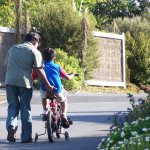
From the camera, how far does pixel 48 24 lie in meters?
25.0

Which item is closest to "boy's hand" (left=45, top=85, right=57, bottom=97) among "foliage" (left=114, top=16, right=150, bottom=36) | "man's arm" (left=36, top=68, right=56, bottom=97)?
"man's arm" (left=36, top=68, right=56, bottom=97)

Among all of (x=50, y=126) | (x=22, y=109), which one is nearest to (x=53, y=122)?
(x=50, y=126)

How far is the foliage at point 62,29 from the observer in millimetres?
25000

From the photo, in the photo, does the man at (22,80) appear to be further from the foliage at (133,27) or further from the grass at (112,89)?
the foliage at (133,27)

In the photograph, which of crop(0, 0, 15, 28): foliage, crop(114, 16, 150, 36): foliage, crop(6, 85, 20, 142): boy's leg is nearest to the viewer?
crop(6, 85, 20, 142): boy's leg

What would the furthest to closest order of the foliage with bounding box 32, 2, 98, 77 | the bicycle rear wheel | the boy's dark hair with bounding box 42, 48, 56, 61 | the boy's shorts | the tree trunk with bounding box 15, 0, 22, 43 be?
1. the foliage with bounding box 32, 2, 98, 77
2. the tree trunk with bounding box 15, 0, 22, 43
3. the boy's dark hair with bounding box 42, 48, 56, 61
4. the boy's shorts
5. the bicycle rear wheel

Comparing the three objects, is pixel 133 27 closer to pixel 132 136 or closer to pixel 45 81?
pixel 45 81

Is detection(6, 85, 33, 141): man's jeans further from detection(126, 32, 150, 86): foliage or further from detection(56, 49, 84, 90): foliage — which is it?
detection(126, 32, 150, 86): foliage

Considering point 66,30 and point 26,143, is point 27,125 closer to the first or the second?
point 26,143

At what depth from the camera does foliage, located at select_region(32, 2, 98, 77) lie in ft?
82.0

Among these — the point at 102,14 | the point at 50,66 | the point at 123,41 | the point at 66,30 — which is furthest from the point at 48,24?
the point at 102,14

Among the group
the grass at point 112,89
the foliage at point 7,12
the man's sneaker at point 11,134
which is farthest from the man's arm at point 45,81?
the foliage at point 7,12

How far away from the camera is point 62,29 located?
2500cm

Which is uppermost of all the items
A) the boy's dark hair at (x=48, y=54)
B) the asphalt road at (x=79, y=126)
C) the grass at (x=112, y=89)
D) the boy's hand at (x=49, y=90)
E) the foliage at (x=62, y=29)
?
the foliage at (x=62, y=29)
